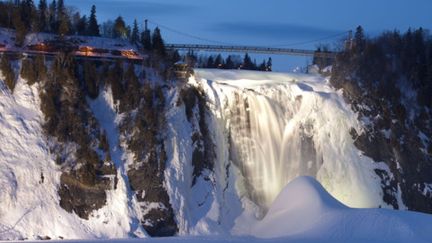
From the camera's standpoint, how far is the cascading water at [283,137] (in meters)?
36.7

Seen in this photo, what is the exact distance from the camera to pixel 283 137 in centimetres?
3794

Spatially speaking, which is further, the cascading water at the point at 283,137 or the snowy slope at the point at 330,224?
the cascading water at the point at 283,137

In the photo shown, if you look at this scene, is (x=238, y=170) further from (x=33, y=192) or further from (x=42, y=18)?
(x=42, y=18)

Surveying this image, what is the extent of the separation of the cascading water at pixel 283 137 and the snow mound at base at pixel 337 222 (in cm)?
714

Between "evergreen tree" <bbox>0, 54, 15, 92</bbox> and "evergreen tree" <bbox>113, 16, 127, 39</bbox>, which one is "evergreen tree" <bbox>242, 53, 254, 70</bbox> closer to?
"evergreen tree" <bbox>113, 16, 127, 39</bbox>

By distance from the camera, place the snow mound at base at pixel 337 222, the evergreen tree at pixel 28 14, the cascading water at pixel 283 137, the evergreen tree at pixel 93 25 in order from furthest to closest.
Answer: the evergreen tree at pixel 93 25, the evergreen tree at pixel 28 14, the cascading water at pixel 283 137, the snow mound at base at pixel 337 222

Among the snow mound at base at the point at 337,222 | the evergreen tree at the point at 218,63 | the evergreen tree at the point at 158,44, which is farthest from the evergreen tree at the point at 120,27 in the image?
the snow mound at base at the point at 337,222

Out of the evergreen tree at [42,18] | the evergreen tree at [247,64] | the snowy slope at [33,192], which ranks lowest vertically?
the snowy slope at [33,192]

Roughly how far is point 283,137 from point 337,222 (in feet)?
49.1

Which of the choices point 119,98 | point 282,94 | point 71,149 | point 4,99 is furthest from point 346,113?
point 4,99

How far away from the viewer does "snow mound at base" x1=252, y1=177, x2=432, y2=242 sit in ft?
70.5

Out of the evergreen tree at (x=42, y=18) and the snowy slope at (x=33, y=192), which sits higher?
the evergreen tree at (x=42, y=18)

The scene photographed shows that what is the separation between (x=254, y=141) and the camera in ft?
121

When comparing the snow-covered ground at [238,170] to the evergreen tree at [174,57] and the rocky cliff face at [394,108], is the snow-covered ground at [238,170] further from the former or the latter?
the evergreen tree at [174,57]
